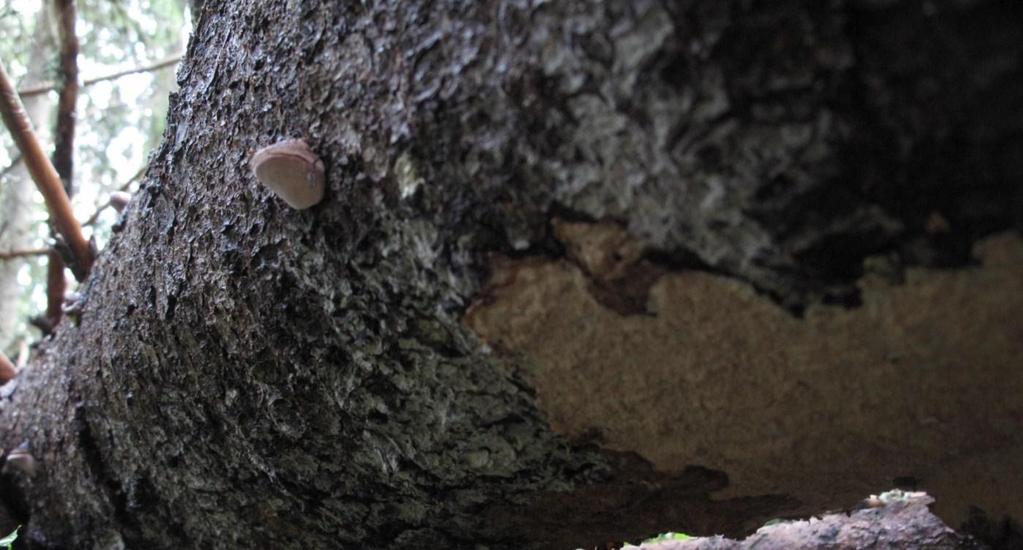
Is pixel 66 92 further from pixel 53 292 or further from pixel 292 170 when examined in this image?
pixel 292 170

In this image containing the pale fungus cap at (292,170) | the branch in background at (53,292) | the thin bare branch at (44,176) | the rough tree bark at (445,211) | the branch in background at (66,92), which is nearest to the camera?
the rough tree bark at (445,211)

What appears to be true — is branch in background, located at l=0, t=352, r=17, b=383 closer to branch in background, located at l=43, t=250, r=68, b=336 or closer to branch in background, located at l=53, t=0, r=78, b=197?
branch in background, located at l=43, t=250, r=68, b=336

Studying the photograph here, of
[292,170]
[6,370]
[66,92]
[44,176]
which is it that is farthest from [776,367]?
[6,370]

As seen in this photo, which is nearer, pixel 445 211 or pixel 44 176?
pixel 445 211

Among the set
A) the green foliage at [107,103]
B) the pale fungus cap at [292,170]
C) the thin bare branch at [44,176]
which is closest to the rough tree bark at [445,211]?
the pale fungus cap at [292,170]

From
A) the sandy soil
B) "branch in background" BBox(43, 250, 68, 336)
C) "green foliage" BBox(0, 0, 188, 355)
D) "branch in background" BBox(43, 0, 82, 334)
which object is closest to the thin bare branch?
"branch in background" BBox(43, 0, 82, 334)

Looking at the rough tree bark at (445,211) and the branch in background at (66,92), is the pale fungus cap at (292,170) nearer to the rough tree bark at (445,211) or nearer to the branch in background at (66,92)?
the rough tree bark at (445,211)

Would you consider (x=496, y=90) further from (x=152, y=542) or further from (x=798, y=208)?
(x=152, y=542)
